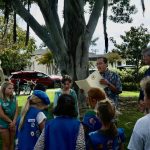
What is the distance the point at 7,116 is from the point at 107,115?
375 cm

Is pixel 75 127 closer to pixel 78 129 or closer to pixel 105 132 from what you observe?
pixel 78 129

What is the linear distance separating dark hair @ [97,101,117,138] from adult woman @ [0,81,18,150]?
3585 millimetres

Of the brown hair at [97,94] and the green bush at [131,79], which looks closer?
the brown hair at [97,94]

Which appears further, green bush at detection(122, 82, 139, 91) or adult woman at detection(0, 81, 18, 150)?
green bush at detection(122, 82, 139, 91)

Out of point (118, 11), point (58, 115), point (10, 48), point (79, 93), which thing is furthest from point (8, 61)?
point (58, 115)

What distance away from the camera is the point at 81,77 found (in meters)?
16.0

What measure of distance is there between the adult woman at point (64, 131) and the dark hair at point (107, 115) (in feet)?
0.86

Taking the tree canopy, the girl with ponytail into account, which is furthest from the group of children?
the tree canopy

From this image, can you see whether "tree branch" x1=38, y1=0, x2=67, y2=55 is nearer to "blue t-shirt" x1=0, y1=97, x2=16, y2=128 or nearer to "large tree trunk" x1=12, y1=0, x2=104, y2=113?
"large tree trunk" x1=12, y1=0, x2=104, y2=113

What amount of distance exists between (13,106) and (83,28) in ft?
25.2

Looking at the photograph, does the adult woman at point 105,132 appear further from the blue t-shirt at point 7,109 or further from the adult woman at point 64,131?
the blue t-shirt at point 7,109

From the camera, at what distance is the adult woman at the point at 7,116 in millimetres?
8312

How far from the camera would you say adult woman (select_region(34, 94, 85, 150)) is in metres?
4.93

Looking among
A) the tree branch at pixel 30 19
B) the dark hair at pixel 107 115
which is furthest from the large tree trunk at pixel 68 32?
the dark hair at pixel 107 115
